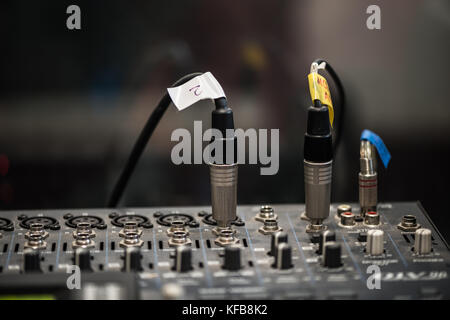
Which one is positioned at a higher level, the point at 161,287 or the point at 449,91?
the point at 449,91

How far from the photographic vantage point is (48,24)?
203 centimetres

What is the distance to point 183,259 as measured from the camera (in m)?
1.55

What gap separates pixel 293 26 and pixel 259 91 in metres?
0.18

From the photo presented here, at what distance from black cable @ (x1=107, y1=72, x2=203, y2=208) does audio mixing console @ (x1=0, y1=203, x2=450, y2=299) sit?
144 millimetres

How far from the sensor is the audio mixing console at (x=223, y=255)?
1477mm

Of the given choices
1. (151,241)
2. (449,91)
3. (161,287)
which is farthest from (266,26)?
(161,287)

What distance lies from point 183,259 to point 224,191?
191 mm

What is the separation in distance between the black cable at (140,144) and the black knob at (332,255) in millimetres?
498

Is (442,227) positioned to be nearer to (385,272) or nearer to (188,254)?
(385,272)

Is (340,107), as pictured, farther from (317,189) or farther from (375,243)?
(375,243)

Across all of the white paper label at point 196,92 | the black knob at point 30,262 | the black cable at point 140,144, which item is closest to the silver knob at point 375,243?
the white paper label at point 196,92

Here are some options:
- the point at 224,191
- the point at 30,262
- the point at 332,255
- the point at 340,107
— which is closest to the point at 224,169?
the point at 224,191
